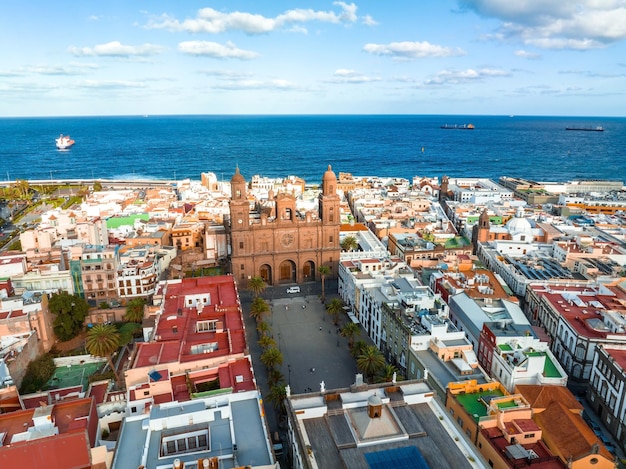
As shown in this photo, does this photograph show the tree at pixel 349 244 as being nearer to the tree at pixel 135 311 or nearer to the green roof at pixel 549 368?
the tree at pixel 135 311

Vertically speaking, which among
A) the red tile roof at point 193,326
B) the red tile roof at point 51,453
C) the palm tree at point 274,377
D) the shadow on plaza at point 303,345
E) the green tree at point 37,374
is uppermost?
the red tile roof at point 51,453

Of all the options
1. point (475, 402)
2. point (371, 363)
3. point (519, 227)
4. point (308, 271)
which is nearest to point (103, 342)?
point (371, 363)

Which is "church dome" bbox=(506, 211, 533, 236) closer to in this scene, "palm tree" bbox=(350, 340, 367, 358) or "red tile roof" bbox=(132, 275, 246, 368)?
"palm tree" bbox=(350, 340, 367, 358)

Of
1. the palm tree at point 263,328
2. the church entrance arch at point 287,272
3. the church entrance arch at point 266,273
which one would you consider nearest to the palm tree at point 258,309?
the palm tree at point 263,328

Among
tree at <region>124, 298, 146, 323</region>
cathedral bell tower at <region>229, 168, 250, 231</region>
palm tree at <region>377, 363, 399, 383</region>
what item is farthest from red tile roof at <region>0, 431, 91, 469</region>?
cathedral bell tower at <region>229, 168, 250, 231</region>

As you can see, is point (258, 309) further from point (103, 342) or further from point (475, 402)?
point (475, 402)

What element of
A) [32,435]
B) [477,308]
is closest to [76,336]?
[32,435]
